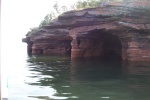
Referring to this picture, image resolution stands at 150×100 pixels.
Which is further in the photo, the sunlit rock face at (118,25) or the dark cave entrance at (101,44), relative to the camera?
the dark cave entrance at (101,44)

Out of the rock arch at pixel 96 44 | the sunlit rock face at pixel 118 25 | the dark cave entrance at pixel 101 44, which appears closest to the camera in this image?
the sunlit rock face at pixel 118 25

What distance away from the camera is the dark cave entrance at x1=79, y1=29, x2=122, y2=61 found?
2483cm

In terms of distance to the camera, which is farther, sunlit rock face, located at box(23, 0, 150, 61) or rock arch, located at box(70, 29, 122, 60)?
rock arch, located at box(70, 29, 122, 60)

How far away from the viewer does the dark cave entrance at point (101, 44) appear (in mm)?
24833

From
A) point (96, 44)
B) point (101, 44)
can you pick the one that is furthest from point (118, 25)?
point (101, 44)

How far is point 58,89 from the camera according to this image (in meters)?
7.81

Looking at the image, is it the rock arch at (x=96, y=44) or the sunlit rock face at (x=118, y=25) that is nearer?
the sunlit rock face at (x=118, y=25)

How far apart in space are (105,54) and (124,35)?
358 inches

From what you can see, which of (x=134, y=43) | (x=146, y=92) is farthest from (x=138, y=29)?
(x=146, y=92)

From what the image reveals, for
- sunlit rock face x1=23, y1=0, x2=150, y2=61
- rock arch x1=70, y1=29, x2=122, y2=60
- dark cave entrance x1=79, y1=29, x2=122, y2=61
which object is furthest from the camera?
dark cave entrance x1=79, y1=29, x2=122, y2=61

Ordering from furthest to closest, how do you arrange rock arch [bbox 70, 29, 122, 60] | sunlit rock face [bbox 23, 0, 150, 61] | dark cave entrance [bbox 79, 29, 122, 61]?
dark cave entrance [bbox 79, 29, 122, 61] < rock arch [bbox 70, 29, 122, 60] < sunlit rock face [bbox 23, 0, 150, 61]

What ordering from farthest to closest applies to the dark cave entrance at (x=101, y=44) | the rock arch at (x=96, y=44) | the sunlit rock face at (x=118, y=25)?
1. the dark cave entrance at (x=101, y=44)
2. the rock arch at (x=96, y=44)
3. the sunlit rock face at (x=118, y=25)

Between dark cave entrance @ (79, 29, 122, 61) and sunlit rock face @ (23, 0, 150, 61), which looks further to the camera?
dark cave entrance @ (79, 29, 122, 61)

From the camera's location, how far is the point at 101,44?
27359 mm
